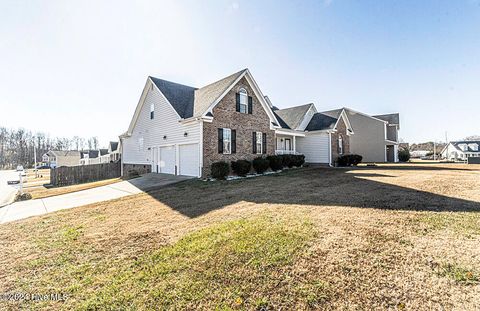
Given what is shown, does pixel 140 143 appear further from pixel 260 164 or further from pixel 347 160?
pixel 347 160

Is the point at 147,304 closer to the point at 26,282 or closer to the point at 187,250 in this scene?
the point at 187,250

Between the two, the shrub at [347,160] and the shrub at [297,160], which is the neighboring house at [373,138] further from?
the shrub at [297,160]

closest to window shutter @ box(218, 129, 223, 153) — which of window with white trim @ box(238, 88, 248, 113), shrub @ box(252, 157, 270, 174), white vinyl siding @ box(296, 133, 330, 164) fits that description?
window with white trim @ box(238, 88, 248, 113)

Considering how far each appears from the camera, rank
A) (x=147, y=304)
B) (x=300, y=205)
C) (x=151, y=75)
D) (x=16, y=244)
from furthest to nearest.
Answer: (x=151, y=75) < (x=300, y=205) < (x=16, y=244) < (x=147, y=304)

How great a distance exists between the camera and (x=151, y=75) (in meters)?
18.1

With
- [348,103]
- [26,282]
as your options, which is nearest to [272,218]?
[26,282]

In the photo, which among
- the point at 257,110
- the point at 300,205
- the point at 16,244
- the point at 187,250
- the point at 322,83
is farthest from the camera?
the point at 322,83

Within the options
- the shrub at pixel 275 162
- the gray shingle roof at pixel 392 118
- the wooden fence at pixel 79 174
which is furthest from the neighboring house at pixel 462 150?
the wooden fence at pixel 79 174

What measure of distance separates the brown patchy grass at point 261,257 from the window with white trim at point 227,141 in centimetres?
842

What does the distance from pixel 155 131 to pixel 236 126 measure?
730 cm

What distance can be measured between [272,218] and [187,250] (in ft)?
7.72

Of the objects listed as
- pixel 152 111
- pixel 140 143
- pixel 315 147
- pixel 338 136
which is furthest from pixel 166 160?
pixel 338 136

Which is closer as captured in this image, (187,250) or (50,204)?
(187,250)

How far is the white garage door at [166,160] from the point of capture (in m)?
16.4
